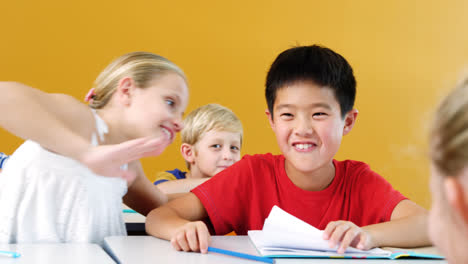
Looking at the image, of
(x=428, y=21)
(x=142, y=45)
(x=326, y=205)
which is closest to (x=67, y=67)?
(x=142, y=45)

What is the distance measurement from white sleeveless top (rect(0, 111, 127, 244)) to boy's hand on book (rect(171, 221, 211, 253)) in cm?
29

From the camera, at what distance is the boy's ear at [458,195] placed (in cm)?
41

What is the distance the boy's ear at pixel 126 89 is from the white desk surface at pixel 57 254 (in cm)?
42

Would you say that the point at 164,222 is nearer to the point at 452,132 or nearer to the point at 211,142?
the point at 452,132

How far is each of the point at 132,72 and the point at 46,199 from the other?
0.38m

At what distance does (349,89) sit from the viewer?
139cm

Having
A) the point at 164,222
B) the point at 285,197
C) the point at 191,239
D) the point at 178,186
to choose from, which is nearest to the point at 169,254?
the point at 191,239

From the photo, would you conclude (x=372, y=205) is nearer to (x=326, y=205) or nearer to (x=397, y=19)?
(x=326, y=205)

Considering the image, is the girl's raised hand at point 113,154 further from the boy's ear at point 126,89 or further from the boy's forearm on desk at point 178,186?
the boy's forearm on desk at point 178,186

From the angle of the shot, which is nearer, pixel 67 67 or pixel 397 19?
pixel 67 67

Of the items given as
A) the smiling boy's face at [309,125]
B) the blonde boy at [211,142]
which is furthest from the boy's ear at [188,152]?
the smiling boy's face at [309,125]

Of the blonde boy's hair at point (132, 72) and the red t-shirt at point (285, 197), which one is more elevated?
the blonde boy's hair at point (132, 72)

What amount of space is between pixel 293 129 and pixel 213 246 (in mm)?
436

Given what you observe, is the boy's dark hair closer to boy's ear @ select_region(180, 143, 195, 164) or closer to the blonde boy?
the blonde boy
